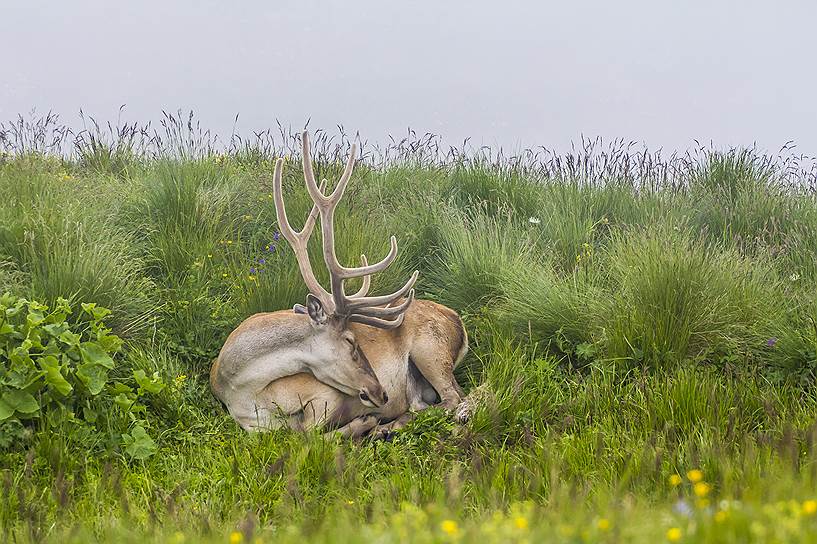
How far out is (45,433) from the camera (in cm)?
531

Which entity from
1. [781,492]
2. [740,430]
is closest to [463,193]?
[740,430]

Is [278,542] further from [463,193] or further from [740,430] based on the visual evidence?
[463,193]

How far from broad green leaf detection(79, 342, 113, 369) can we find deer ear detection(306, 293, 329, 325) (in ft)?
3.97

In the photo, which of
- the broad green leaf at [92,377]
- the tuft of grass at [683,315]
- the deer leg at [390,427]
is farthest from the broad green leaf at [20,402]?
the tuft of grass at [683,315]

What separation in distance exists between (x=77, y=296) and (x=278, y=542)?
4076mm

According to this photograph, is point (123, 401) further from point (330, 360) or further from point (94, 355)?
point (330, 360)

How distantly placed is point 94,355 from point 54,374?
12.5 inches

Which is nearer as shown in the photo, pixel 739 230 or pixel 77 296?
pixel 77 296

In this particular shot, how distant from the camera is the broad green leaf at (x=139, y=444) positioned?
17.9ft

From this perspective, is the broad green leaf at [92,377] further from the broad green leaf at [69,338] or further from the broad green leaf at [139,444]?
the broad green leaf at [139,444]

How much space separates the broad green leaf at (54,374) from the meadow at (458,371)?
0.05ft

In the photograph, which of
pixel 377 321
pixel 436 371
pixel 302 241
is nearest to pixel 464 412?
pixel 436 371

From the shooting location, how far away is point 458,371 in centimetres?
677

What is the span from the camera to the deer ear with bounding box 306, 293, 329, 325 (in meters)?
5.70
